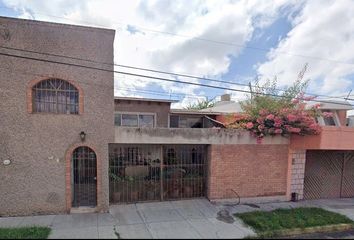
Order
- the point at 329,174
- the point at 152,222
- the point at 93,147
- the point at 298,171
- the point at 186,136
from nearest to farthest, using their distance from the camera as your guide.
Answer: the point at 152,222 < the point at 93,147 < the point at 186,136 < the point at 298,171 < the point at 329,174

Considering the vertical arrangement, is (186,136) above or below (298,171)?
above

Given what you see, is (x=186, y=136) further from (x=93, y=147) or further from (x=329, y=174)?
(x=329, y=174)

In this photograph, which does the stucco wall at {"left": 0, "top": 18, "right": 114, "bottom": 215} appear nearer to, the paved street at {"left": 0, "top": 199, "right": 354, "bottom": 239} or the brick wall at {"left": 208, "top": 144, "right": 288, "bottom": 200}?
the paved street at {"left": 0, "top": 199, "right": 354, "bottom": 239}

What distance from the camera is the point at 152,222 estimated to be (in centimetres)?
697

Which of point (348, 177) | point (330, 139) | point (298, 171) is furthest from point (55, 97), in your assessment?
point (348, 177)

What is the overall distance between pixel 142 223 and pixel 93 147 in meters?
2.90

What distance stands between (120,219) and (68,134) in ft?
10.5

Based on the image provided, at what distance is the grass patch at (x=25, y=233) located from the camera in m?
5.80

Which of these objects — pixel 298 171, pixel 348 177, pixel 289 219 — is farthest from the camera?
pixel 348 177

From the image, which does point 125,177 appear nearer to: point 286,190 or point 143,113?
point 143,113

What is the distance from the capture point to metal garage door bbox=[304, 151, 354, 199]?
990 centimetres

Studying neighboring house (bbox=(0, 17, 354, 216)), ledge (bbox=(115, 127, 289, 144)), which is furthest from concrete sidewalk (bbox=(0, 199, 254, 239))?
ledge (bbox=(115, 127, 289, 144))

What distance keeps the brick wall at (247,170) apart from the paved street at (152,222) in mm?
610

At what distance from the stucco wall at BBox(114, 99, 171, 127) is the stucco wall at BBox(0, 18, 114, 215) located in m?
4.89
